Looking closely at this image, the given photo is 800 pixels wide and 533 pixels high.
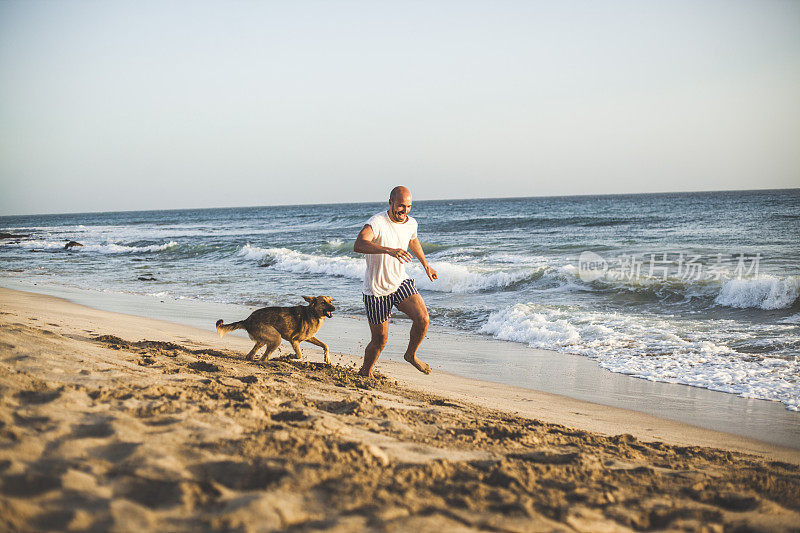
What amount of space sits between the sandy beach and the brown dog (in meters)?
1.18

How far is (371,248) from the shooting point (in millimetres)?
4867

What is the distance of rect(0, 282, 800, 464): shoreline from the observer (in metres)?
4.50

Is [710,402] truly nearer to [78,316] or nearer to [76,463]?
[76,463]

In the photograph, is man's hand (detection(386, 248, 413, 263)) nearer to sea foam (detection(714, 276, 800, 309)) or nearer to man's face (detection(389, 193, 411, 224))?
man's face (detection(389, 193, 411, 224))

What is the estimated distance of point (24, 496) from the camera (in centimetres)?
214

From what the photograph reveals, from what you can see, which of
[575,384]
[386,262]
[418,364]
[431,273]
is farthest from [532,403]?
[386,262]

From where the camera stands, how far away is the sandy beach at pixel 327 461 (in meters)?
2.24

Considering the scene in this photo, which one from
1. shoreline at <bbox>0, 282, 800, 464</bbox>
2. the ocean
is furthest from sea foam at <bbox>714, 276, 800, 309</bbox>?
shoreline at <bbox>0, 282, 800, 464</bbox>

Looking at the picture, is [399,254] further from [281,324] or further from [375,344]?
[281,324]

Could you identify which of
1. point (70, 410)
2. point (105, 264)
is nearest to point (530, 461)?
point (70, 410)

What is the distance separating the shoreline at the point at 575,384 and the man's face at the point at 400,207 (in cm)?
199

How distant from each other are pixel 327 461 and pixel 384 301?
2.58 m

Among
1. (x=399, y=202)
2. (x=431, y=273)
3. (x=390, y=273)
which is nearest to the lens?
(x=399, y=202)

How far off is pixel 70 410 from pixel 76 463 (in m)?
0.85
